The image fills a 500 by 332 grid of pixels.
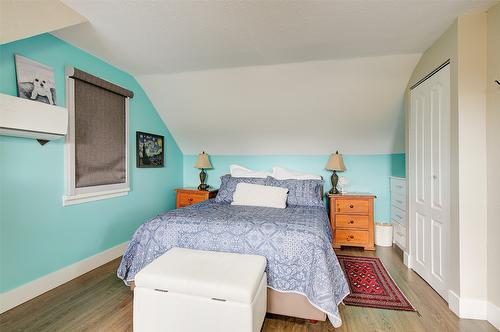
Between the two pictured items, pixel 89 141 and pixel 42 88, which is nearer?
pixel 42 88

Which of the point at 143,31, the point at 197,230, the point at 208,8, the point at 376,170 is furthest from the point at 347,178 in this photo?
the point at 143,31

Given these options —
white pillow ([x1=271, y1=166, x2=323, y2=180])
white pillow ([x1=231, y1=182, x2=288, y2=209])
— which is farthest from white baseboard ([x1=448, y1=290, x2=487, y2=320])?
white pillow ([x1=271, y1=166, x2=323, y2=180])

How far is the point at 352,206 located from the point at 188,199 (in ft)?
7.73

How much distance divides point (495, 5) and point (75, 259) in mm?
4028

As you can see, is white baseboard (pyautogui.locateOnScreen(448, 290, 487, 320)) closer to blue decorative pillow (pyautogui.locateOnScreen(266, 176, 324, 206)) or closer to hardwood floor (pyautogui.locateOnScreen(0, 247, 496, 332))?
hardwood floor (pyautogui.locateOnScreen(0, 247, 496, 332))

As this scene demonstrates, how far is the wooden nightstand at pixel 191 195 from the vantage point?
3705mm

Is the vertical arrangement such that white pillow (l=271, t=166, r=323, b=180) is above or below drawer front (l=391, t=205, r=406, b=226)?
above

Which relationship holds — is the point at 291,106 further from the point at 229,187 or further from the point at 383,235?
the point at 383,235

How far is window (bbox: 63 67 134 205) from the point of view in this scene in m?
2.33

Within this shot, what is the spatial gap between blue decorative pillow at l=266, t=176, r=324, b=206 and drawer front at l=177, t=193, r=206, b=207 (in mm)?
1149

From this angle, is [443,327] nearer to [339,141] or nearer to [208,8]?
[339,141]

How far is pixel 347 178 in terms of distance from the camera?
12.2 feet

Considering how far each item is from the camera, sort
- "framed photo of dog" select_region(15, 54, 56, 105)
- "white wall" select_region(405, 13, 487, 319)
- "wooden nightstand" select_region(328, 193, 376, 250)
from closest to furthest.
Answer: "white wall" select_region(405, 13, 487, 319)
"framed photo of dog" select_region(15, 54, 56, 105)
"wooden nightstand" select_region(328, 193, 376, 250)

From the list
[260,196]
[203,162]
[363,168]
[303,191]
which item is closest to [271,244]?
[260,196]
